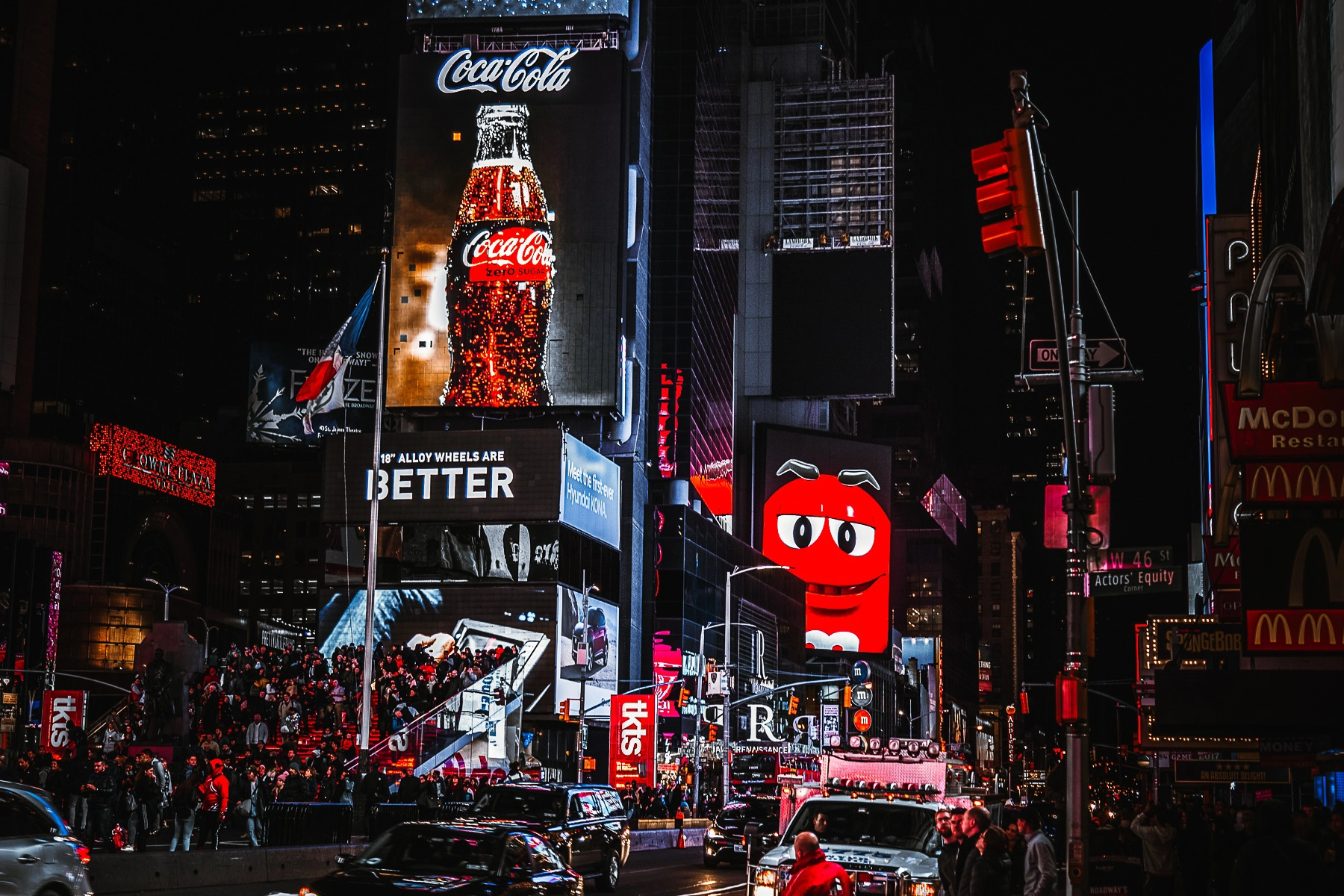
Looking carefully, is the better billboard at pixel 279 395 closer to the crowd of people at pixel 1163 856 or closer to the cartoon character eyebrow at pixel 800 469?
the cartoon character eyebrow at pixel 800 469

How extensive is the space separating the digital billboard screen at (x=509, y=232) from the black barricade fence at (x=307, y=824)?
169 feet

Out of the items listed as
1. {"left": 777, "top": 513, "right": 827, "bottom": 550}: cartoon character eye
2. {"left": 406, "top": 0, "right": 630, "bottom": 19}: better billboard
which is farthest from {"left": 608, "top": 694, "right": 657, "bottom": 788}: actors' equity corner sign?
{"left": 777, "top": 513, "right": 827, "bottom": 550}: cartoon character eye

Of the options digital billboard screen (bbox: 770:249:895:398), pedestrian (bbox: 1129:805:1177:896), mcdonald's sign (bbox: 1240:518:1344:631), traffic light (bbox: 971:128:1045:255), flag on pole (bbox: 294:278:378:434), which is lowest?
pedestrian (bbox: 1129:805:1177:896)

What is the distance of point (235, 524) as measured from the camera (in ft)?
534

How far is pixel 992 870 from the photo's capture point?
15.9 m

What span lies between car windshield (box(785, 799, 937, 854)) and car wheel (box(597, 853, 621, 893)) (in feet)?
25.2

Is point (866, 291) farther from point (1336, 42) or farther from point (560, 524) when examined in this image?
point (1336, 42)

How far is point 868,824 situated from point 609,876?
8354 millimetres

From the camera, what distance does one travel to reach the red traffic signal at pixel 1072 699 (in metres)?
18.3

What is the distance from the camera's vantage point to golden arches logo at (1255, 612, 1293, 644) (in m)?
15.9

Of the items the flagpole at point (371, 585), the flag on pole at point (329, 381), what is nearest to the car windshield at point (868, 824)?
the flagpole at point (371, 585)

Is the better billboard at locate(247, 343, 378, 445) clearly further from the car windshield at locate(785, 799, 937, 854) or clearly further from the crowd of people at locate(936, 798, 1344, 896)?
the crowd of people at locate(936, 798, 1344, 896)

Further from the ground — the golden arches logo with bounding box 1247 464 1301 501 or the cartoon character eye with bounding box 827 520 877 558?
the cartoon character eye with bounding box 827 520 877 558

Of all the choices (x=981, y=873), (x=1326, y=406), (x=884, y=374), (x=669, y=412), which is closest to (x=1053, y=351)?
(x=1326, y=406)
